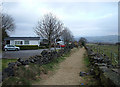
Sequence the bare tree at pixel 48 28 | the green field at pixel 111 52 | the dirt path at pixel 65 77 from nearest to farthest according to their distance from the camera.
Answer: the dirt path at pixel 65 77 < the green field at pixel 111 52 < the bare tree at pixel 48 28

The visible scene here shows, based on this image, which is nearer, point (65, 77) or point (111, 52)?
point (65, 77)

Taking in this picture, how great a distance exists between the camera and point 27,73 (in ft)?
17.3

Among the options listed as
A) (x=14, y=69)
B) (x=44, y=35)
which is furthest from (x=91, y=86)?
(x=44, y=35)

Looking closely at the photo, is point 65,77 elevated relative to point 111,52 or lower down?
lower down

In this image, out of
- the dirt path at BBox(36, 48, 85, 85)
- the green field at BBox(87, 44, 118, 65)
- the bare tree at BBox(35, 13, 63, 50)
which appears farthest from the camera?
the bare tree at BBox(35, 13, 63, 50)

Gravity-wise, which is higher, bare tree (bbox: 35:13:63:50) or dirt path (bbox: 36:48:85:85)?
bare tree (bbox: 35:13:63:50)

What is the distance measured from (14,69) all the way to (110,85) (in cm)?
358

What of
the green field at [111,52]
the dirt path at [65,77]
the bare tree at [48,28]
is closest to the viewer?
the dirt path at [65,77]

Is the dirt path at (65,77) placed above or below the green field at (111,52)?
below

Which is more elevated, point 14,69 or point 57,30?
point 57,30

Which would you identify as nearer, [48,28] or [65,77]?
[65,77]

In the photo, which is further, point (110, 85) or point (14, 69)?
point (14, 69)

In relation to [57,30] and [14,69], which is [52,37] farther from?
[14,69]

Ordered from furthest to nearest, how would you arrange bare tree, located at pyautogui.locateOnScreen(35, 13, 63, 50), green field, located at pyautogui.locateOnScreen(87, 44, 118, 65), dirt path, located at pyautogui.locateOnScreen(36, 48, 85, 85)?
bare tree, located at pyautogui.locateOnScreen(35, 13, 63, 50), green field, located at pyautogui.locateOnScreen(87, 44, 118, 65), dirt path, located at pyautogui.locateOnScreen(36, 48, 85, 85)
